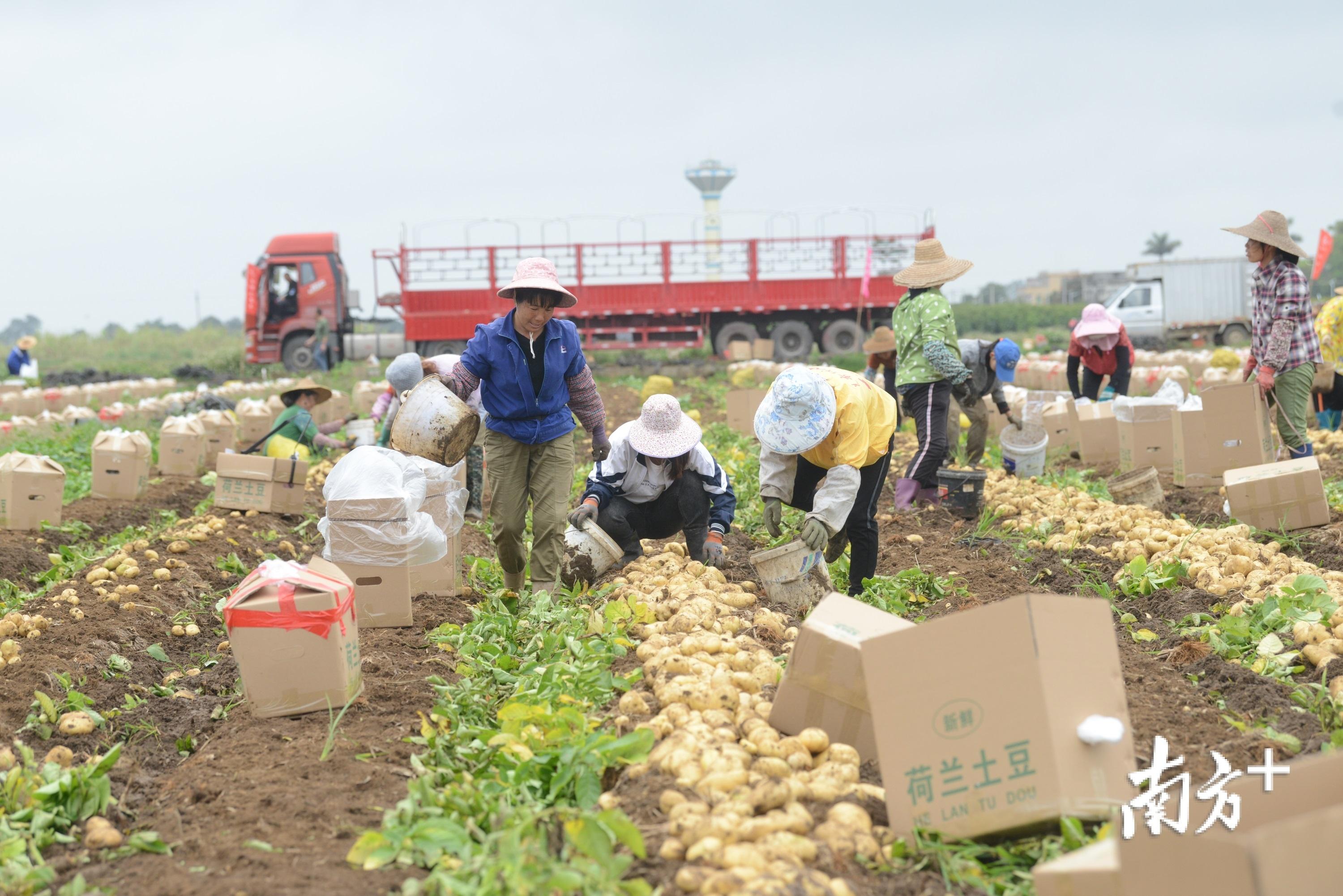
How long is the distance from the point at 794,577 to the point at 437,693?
163cm

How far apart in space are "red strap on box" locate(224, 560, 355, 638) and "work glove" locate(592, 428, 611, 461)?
1915mm

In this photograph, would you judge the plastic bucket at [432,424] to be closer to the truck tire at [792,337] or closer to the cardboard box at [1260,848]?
the cardboard box at [1260,848]

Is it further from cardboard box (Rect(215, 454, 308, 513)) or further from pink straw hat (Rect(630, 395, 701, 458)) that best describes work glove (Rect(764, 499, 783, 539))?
cardboard box (Rect(215, 454, 308, 513))

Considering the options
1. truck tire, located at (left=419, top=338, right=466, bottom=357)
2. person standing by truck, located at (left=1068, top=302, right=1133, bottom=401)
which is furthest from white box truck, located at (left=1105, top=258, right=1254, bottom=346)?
person standing by truck, located at (left=1068, top=302, right=1133, bottom=401)

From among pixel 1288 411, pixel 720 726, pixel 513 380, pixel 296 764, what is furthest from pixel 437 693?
pixel 1288 411

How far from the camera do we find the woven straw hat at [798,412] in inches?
170

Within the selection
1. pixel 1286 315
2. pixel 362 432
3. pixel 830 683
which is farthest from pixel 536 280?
pixel 362 432

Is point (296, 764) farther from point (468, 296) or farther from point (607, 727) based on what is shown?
point (468, 296)

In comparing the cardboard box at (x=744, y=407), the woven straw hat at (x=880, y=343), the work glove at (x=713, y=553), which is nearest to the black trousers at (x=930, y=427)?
the woven straw hat at (x=880, y=343)

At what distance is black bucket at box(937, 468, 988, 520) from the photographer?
7.16 m

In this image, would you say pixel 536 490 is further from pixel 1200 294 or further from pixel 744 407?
pixel 1200 294

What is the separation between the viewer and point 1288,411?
6.82m

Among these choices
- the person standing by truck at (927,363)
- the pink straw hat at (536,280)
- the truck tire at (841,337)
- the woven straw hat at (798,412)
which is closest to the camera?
the woven straw hat at (798,412)

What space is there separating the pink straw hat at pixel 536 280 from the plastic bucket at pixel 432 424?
23.5 inches
